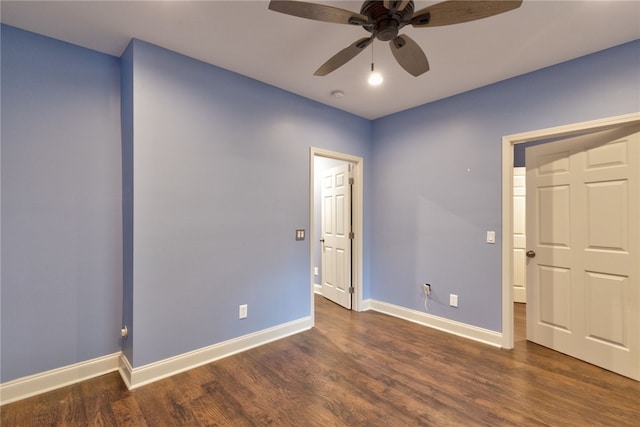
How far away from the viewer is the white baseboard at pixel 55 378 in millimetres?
2020

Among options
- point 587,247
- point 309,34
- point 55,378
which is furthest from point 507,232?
point 55,378

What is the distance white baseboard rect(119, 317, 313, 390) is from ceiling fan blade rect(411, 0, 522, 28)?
284cm

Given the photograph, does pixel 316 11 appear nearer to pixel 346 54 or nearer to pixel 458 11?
pixel 346 54

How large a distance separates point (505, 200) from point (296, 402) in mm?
2567

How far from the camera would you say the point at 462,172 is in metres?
3.21

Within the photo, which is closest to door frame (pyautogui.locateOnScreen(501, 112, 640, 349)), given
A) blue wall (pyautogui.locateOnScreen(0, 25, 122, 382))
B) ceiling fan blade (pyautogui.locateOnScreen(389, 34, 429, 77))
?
ceiling fan blade (pyautogui.locateOnScreen(389, 34, 429, 77))

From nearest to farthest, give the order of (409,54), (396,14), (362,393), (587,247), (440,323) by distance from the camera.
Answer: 1. (396,14)
2. (409,54)
3. (362,393)
4. (587,247)
5. (440,323)

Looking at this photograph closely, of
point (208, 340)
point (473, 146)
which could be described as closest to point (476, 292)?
point (473, 146)

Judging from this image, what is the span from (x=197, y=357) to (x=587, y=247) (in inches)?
138

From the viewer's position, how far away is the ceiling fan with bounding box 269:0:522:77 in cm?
141

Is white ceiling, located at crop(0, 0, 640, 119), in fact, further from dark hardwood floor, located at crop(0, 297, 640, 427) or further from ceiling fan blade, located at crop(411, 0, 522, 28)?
dark hardwood floor, located at crop(0, 297, 640, 427)

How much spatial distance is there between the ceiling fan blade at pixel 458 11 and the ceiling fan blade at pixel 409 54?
0.11 metres

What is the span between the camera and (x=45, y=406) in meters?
1.98

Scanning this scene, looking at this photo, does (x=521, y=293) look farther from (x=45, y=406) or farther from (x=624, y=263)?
(x=45, y=406)
